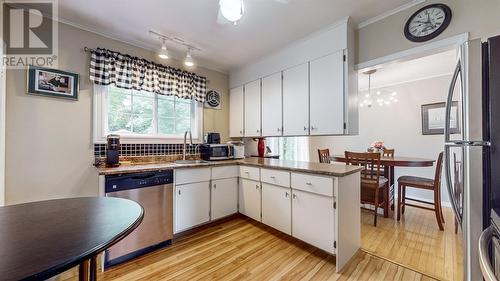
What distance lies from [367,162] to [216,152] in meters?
2.09

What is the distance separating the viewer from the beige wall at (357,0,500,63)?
151 cm

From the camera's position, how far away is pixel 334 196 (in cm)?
177

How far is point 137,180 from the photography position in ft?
6.50

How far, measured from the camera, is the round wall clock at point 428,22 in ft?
5.53

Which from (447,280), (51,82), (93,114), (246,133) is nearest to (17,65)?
(51,82)

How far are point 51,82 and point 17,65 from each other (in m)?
0.26

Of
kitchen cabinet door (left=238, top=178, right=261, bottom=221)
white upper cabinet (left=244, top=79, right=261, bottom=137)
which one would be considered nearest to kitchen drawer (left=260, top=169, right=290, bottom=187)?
kitchen cabinet door (left=238, top=178, right=261, bottom=221)

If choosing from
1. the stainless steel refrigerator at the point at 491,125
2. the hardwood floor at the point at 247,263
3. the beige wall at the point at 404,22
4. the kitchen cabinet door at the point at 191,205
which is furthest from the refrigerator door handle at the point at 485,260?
the kitchen cabinet door at the point at 191,205

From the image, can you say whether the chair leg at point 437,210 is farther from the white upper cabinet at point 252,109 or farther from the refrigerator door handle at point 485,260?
the white upper cabinet at point 252,109

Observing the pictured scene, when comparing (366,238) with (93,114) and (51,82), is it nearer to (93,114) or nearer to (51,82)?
(93,114)

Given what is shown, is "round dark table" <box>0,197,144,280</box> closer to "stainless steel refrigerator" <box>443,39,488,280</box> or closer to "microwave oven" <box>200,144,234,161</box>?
"stainless steel refrigerator" <box>443,39,488,280</box>

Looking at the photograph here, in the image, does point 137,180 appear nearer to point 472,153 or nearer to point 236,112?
point 236,112

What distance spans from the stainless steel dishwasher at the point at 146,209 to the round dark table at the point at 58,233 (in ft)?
2.76

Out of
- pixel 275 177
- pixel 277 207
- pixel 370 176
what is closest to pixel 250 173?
pixel 275 177
